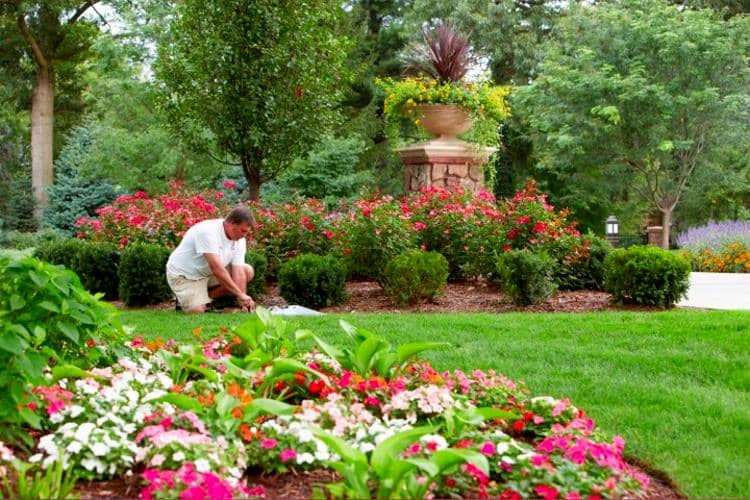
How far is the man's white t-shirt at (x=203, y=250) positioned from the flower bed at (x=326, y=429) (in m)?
2.99

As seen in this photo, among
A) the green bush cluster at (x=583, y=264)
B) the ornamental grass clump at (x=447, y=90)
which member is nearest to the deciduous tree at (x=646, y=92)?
the ornamental grass clump at (x=447, y=90)

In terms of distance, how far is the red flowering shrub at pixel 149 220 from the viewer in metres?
9.29

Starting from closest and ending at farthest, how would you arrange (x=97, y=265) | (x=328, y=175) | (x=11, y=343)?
(x=11, y=343)
(x=97, y=265)
(x=328, y=175)

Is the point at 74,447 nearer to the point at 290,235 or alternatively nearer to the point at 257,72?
the point at 290,235

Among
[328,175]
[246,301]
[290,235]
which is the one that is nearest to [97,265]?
[290,235]

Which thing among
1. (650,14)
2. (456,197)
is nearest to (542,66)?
(650,14)

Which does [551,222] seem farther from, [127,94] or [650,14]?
[127,94]

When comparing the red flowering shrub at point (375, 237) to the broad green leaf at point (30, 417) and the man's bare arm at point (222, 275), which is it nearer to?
the man's bare arm at point (222, 275)

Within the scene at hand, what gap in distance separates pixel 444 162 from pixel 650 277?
462 cm

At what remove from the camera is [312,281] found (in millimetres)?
8047

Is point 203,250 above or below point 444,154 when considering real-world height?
below

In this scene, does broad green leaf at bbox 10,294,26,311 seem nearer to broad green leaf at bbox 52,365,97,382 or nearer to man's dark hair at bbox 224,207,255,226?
broad green leaf at bbox 52,365,97,382

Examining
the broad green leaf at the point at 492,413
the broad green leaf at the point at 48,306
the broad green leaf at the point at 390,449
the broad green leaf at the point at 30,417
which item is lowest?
the broad green leaf at the point at 492,413

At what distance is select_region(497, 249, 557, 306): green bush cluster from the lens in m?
7.85
